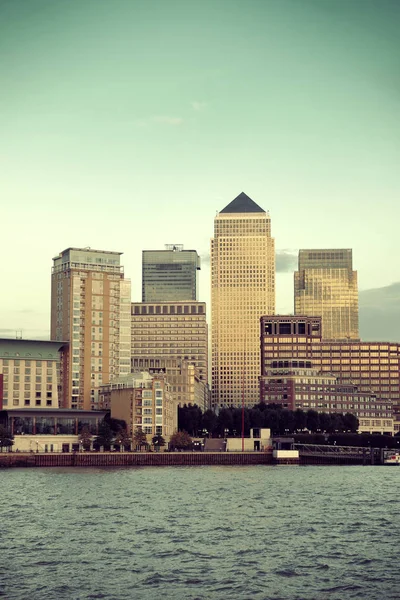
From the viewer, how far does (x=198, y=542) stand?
295ft

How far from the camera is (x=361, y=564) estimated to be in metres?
79.4

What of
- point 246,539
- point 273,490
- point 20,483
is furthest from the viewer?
point 20,483

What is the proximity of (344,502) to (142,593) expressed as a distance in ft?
220

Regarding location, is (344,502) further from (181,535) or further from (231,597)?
(231,597)

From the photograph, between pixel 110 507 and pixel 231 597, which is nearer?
pixel 231 597

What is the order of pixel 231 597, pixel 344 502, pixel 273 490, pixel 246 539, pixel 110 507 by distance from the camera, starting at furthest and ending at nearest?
pixel 273 490
pixel 344 502
pixel 110 507
pixel 246 539
pixel 231 597

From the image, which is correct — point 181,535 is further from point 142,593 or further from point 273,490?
point 273,490

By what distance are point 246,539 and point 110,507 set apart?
109ft

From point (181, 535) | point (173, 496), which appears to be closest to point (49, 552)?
point (181, 535)

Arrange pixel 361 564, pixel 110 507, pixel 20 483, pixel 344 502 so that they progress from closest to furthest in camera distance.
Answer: pixel 361 564
pixel 110 507
pixel 344 502
pixel 20 483

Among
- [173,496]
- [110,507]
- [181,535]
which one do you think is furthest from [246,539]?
[173,496]

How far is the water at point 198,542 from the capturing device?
69.6 metres

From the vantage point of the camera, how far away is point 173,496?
13600 cm

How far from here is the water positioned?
69625 mm
